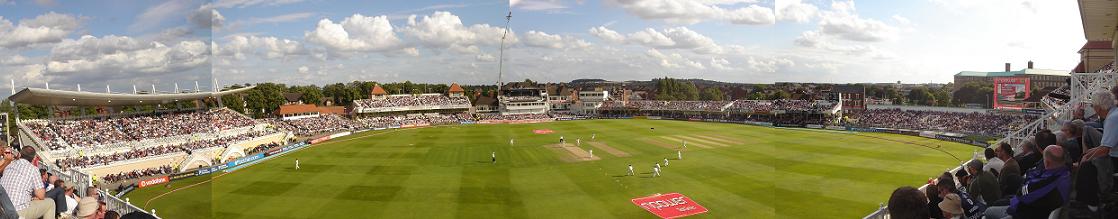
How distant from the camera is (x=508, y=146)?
126 feet

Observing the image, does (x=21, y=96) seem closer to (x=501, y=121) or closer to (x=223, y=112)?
(x=223, y=112)

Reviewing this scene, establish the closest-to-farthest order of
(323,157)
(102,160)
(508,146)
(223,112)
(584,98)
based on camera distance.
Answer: (102,160)
(323,157)
(508,146)
(223,112)
(584,98)

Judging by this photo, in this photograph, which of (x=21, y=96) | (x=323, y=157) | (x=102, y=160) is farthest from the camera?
(x=323, y=157)

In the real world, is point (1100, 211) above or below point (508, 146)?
above

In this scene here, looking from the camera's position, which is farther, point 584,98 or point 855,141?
point 584,98

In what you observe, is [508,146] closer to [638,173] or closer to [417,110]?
[638,173]

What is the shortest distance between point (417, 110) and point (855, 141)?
53610 mm

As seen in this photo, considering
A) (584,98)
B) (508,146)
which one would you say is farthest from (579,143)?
(584,98)

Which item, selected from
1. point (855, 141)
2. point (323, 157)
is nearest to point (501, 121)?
point (323, 157)

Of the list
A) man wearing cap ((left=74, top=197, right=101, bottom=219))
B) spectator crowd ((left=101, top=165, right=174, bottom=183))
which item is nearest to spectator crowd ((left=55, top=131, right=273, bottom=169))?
spectator crowd ((left=101, top=165, right=174, bottom=183))

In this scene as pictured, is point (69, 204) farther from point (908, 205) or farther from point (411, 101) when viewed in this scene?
point (411, 101)

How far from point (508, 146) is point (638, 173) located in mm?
14580

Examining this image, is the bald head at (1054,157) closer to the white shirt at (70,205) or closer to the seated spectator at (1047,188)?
the seated spectator at (1047,188)

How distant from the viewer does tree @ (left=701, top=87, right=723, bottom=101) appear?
8828cm
